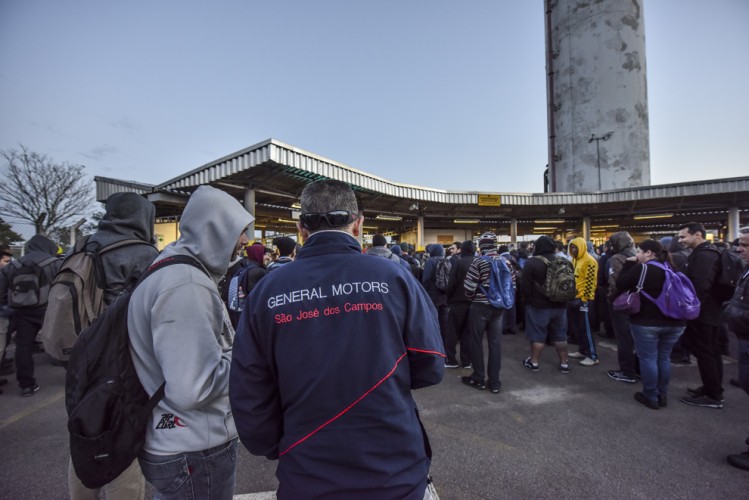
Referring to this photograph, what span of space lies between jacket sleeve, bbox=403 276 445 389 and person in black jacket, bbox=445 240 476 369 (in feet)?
12.2

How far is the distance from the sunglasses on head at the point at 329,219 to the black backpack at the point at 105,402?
87 centimetres

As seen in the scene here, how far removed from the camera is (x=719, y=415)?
12.4 ft

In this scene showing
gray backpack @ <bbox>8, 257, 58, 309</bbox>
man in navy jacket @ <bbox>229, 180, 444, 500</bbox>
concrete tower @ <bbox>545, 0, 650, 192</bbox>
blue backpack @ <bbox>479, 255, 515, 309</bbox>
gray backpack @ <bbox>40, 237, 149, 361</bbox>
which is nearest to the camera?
man in navy jacket @ <bbox>229, 180, 444, 500</bbox>

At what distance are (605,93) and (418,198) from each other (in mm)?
18717

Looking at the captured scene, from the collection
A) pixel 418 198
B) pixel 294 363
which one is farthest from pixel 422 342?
pixel 418 198

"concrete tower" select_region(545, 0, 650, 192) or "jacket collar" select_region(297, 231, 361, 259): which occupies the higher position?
"concrete tower" select_region(545, 0, 650, 192)

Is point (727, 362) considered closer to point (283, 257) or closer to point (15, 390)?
point (283, 257)

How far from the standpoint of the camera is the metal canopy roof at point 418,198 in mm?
12500

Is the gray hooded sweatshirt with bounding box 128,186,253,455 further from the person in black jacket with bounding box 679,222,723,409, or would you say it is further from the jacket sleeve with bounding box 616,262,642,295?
the person in black jacket with bounding box 679,222,723,409

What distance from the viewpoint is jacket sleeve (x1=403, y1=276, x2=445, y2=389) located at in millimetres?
1322

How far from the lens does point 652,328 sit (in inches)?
152

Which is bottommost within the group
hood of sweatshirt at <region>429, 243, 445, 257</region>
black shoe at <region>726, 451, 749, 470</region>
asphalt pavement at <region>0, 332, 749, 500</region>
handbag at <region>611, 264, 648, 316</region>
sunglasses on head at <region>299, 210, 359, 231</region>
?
asphalt pavement at <region>0, 332, 749, 500</region>

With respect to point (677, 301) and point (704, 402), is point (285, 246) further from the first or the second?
point (704, 402)

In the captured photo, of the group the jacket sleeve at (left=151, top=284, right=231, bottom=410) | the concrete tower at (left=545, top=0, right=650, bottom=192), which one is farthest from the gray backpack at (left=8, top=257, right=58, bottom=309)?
the concrete tower at (left=545, top=0, right=650, bottom=192)
